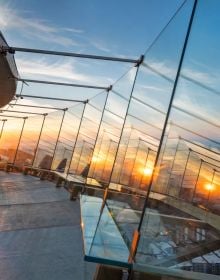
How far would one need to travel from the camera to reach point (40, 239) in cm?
519

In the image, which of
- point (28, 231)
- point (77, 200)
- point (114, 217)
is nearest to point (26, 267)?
point (114, 217)

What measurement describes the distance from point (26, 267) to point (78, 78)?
912cm

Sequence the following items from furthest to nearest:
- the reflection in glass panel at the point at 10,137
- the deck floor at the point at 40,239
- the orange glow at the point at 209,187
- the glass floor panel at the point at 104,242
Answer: the reflection in glass panel at the point at 10,137, the orange glow at the point at 209,187, the deck floor at the point at 40,239, the glass floor panel at the point at 104,242

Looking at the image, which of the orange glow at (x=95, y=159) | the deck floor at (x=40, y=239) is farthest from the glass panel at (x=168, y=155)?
the orange glow at (x=95, y=159)

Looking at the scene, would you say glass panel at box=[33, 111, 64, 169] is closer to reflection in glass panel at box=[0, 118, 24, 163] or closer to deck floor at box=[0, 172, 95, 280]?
reflection in glass panel at box=[0, 118, 24, 163]

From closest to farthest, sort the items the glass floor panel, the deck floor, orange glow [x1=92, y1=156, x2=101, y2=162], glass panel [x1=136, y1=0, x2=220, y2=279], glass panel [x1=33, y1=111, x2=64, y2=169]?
the glass floor panel, glass panel [x1=136, y1=0, x2=220, y2=279], the deck floor, orange glow [x1=92, y1=156, x2=101, y2=162], glass panel [x1=33, y1=111, x2=64, y2=169]

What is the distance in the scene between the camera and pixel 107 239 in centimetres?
261

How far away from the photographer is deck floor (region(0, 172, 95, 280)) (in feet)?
12.9

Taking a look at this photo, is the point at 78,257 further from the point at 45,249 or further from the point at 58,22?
the point at 58,22

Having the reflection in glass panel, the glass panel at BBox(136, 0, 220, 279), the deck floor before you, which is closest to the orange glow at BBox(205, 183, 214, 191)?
the glass panel at BBox(136, 0, 220, 279)

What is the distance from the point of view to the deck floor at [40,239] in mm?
3932

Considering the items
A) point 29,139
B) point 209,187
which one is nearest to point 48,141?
point 29,139

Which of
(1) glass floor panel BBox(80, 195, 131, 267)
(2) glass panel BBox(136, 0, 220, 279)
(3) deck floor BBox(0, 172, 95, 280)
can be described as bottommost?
(3) deck floor BBox(0, 172, 95, 280)

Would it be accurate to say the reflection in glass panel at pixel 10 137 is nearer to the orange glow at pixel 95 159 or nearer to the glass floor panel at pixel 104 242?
the orange glow at pixel 95 159
